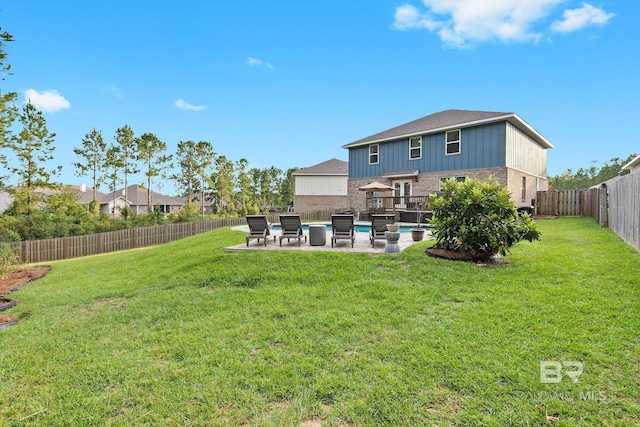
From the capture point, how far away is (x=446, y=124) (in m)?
19.9

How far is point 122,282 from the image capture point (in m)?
8.16

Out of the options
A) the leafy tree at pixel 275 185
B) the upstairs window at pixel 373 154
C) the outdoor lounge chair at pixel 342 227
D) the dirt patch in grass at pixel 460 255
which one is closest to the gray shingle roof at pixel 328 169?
the upstairs window at pixel 373 154

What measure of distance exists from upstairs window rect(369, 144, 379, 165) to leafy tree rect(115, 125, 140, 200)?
28.3 m

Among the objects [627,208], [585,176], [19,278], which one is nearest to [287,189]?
[19,278]

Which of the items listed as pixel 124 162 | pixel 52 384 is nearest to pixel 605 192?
pixel 52 384

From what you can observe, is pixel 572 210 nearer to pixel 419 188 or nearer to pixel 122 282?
pixel 419 188

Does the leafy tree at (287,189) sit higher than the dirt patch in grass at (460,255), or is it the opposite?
the leafy tree at (287,189)

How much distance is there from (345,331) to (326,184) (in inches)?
1258

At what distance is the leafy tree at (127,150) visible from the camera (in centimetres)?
3538

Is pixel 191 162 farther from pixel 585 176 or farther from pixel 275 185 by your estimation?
pixel 585 176

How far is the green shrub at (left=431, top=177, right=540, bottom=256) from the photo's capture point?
693 cm

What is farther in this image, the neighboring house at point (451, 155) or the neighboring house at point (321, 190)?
the neighboring house at point (321, 190)

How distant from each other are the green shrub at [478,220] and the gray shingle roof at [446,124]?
41.0 feet

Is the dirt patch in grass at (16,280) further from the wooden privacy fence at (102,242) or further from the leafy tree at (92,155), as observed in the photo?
the leafy tree at (92,155)
